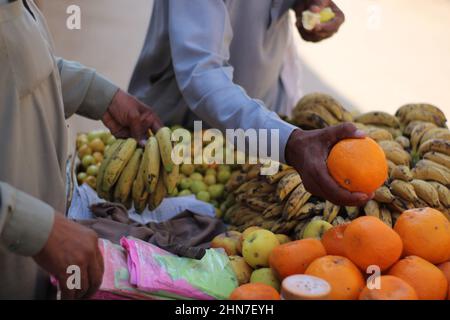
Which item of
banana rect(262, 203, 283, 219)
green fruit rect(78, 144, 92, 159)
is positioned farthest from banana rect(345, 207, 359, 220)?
green fruit rect(78, 144, 92, 159)

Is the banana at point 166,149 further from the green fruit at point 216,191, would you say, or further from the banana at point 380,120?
the banana at point 380,120

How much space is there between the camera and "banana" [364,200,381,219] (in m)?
2.07

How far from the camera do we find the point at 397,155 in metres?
2.32

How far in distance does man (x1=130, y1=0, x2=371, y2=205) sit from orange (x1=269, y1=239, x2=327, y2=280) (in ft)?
0.68

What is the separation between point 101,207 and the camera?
2340 mm

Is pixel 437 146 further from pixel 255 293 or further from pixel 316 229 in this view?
pixel 255 293

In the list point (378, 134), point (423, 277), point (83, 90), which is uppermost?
point (83, 90)

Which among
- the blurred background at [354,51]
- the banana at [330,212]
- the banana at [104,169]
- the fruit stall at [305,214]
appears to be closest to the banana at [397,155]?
the fruit stall at [305,214]

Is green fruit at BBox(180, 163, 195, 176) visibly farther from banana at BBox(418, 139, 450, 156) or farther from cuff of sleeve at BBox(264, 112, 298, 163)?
banana at BBox(418, 139, 450, 156)

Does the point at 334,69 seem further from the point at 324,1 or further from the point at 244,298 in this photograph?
the point at 244,298

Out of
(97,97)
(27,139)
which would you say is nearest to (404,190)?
(97,97)

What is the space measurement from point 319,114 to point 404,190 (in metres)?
0.71

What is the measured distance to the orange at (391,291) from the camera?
1324 millimetres

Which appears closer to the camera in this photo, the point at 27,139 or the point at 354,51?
the point at 27,139
